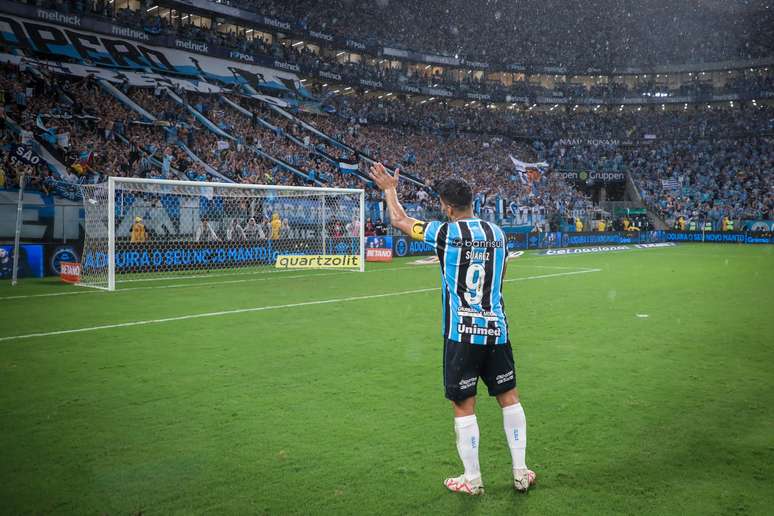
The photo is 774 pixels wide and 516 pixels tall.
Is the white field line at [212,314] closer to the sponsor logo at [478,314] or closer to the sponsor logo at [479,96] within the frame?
the sponsor logo at [478,314]

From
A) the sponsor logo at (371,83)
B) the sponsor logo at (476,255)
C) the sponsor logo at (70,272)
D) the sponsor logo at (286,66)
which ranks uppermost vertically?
the sponsor logo at (371,83)

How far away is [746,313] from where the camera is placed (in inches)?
450

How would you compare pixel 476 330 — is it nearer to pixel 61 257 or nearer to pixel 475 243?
pixel 475 243

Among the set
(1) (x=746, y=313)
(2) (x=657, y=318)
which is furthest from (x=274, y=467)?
(1) (x=746, y=313)

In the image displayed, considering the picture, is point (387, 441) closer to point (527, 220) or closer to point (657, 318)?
point (657, 318)

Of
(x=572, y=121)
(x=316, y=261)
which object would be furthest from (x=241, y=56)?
(x=572, y=121)

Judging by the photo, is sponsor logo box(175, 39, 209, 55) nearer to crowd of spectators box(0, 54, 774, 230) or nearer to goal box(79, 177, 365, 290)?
crowd of spectators box(0, 54, 774, 230)

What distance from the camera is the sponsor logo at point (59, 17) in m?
33.4

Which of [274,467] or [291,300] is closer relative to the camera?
[274,467]

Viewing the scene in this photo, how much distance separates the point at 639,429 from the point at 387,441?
217 cm

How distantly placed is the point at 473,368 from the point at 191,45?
41.6 metres

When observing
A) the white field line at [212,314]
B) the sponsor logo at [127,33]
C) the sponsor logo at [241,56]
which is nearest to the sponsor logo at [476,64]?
the sponsor logo at [241,56]

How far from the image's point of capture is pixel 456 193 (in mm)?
3973

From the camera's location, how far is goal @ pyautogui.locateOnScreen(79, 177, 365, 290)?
17.3 m
